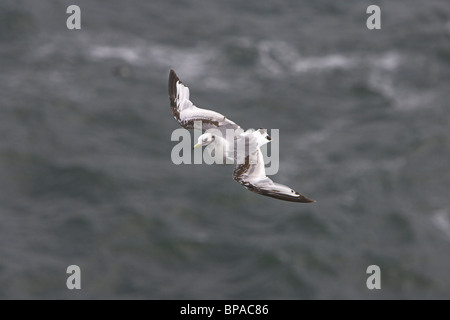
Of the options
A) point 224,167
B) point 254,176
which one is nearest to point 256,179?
point 254,176

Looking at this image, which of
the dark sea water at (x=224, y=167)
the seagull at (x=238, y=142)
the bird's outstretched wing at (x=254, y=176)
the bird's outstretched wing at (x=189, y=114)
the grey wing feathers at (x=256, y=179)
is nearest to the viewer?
the grey wing feathers at (x=256, y=179)

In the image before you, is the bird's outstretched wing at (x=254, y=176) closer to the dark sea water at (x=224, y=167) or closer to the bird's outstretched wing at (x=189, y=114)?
the bird's outstretched wing at (x=189, y=114)

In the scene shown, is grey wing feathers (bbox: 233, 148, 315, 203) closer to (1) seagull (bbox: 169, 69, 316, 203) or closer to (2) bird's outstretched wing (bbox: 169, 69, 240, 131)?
(1) seagull (bbox: 169, 69, 316, 203)

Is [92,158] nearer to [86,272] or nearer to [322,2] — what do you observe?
[86,272]

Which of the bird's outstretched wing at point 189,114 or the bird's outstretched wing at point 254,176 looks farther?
the bird's outstretched wing at point 189,114

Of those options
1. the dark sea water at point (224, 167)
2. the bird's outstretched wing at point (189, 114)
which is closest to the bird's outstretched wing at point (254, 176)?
the bird's outstretched wing at point (189, 114)

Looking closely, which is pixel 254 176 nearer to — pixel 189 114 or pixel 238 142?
pixel 238 142

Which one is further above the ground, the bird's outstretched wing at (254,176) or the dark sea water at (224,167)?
the dark sea water at (224,167)
